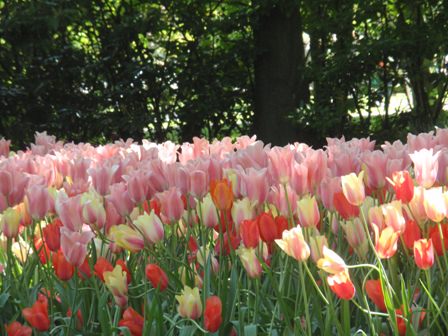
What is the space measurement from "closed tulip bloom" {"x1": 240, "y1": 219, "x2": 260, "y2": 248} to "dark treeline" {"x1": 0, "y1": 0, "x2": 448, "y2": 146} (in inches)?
231

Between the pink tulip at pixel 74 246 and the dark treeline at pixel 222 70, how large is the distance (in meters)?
5.91

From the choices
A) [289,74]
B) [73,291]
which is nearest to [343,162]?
[73,291]

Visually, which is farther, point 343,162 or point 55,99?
point 55,99

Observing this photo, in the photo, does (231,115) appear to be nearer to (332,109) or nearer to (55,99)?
(332,109)

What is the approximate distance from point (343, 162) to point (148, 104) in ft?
22.9

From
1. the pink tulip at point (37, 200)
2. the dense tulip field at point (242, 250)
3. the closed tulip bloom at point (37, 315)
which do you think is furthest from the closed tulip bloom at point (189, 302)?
the pink tulip at point (37, 200)

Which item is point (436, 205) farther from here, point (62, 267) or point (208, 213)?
point (62, 267)

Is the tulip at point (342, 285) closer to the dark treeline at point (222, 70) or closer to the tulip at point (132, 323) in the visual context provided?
the tulip at point (132, 323)

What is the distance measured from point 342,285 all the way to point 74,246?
0.66 meters

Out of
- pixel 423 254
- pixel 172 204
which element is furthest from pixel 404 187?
pixel 172 204

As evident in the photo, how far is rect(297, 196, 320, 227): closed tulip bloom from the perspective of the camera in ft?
5.49

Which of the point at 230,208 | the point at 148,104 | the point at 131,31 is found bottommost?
the point at 230,208

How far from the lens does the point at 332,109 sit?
7.85 meters

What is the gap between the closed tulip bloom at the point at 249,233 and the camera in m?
1.71
